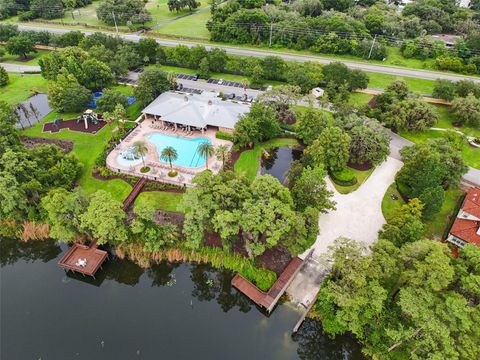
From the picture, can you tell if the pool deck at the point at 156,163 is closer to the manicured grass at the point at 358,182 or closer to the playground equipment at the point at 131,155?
the playground equipment at the point at 131,155

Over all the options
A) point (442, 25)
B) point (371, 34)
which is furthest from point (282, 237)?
point (442, 25)

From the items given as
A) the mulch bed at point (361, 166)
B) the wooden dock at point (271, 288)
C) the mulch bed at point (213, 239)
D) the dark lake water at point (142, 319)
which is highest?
the mulch bed at point (361, 166)

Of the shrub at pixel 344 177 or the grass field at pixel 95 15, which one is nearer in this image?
the shrub at pixel 344 177

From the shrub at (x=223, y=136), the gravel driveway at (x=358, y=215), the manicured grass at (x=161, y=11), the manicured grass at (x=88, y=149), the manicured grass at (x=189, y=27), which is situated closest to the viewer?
the gravel driveway at (x=358, y=215)

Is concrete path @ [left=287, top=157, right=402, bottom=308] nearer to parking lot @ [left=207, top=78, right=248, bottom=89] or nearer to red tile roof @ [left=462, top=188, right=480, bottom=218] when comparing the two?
red tile roof @ [left=462, top=188, right=480, bottom=218]

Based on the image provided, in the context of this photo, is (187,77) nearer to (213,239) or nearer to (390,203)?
(213,239)

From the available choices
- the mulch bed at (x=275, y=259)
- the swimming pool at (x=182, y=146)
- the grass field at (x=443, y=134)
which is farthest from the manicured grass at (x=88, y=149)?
the grass field at (x=443, y=134)

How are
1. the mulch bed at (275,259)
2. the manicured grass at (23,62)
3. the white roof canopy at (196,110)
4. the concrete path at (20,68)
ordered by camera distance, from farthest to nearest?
1. the manicured grass at (23,62)
2. the concrete path at (20,68)
3. the white roof canopy at (196,110)
4. the mulch bed at (275,259)
